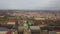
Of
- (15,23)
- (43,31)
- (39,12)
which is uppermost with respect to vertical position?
(39,12)

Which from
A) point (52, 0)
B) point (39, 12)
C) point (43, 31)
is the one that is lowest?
point (43, 31)

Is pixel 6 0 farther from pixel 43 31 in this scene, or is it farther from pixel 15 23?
pixel 43 31

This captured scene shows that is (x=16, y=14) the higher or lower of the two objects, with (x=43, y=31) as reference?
higher

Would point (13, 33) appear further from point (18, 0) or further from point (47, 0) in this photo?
point (47, 0)

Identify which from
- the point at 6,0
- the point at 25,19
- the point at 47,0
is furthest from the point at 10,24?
the point at 47,0

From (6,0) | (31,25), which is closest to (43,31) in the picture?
(31,25)

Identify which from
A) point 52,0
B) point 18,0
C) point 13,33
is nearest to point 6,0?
point 18,0

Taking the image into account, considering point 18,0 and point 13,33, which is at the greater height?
point 18,0
